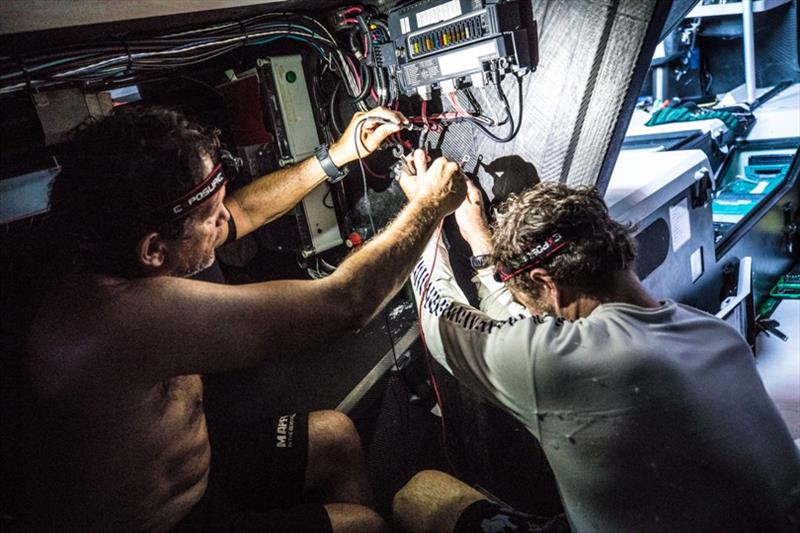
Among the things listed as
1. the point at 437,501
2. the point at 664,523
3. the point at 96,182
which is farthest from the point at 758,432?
the point at 96,182

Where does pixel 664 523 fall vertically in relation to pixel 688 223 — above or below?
below

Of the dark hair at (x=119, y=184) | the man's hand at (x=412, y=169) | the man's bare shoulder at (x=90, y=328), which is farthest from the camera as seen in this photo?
the man's hand at (x=412, y=169)

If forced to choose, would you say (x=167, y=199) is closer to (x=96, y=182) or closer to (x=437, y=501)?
(x=96, y=182)

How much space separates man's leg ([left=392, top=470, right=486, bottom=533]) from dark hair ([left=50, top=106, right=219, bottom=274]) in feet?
4.69

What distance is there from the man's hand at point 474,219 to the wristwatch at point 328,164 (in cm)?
59

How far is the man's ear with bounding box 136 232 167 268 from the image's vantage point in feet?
5.04

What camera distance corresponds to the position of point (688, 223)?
114 inches

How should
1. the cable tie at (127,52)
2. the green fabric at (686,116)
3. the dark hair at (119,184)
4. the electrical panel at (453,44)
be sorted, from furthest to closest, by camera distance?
the green fabric at (686,116), the cable tie at (127,52), the electrical panel at (453,44), the dark hair at (119,184)

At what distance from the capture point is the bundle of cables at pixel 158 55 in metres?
1.59

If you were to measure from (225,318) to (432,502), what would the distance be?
121 centimetres

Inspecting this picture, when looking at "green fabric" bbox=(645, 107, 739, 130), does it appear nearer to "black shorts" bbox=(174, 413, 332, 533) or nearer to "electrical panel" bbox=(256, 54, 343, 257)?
"electrical panel" bbox=(256, 54, 343, 257)

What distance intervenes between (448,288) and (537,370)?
0.61m

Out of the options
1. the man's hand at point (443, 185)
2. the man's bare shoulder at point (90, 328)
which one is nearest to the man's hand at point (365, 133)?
the man's hand at point (443, 185)

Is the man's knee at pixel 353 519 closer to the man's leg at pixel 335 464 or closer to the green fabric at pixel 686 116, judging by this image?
the man's leg at pixel 335 464
